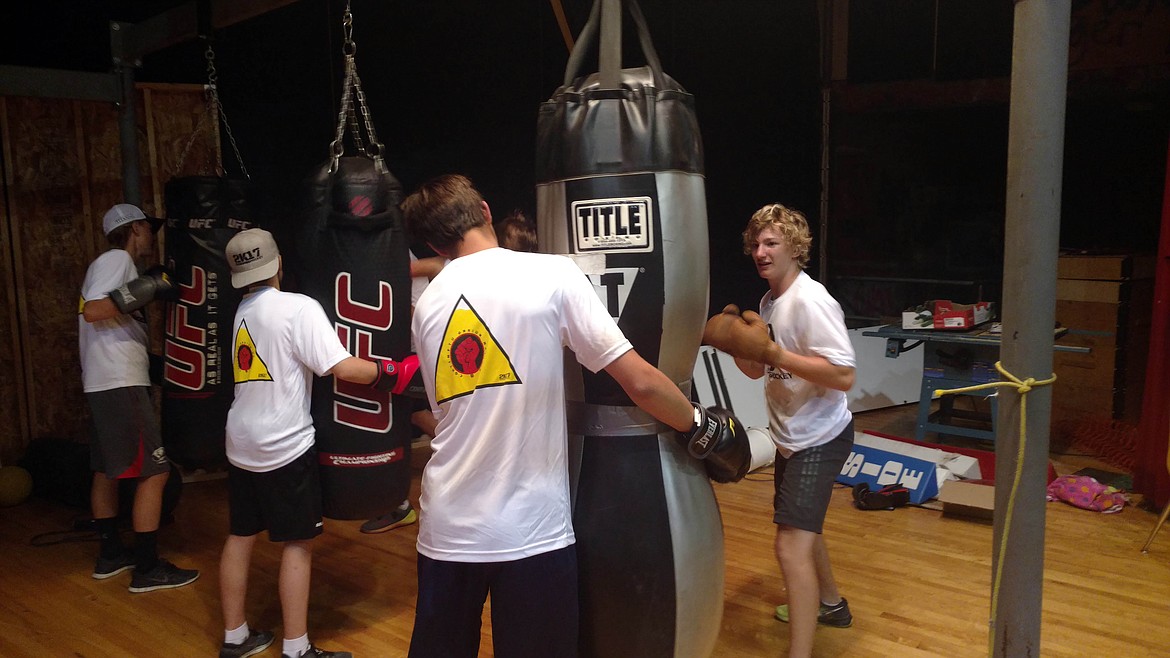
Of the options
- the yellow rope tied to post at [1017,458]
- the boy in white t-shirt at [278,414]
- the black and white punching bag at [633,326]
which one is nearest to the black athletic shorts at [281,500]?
the boy in white t-shirt at [278,414]

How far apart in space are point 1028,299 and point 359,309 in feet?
6.51

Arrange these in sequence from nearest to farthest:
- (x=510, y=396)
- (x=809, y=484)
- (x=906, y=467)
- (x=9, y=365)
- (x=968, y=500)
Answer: (x=510, y=396) < (x=809, y=484) < (x=968, y=500) < (x=906, y=467) < (x=9, y=365)

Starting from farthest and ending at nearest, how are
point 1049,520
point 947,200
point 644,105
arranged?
point 947,200, point 1049,520, point 644,105

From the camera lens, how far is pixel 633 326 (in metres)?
2.03

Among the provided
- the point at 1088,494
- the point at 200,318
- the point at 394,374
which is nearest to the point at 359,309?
the point at 394,374

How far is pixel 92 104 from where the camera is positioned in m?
5.21

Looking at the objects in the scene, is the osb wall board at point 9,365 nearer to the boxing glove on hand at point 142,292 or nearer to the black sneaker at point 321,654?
the boxing glove on hand at point 142,292

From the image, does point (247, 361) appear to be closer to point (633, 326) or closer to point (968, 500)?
point (633, 326)

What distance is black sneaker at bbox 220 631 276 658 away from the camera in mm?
3059

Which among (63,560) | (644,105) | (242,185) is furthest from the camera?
(63,560)

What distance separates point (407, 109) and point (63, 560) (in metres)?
3.18

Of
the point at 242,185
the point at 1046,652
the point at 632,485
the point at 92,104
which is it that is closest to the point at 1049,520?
the point at 1046,652

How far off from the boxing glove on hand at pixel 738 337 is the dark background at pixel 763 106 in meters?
3.48

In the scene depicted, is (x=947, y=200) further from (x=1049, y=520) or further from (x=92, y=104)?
(x=92, y=104)
